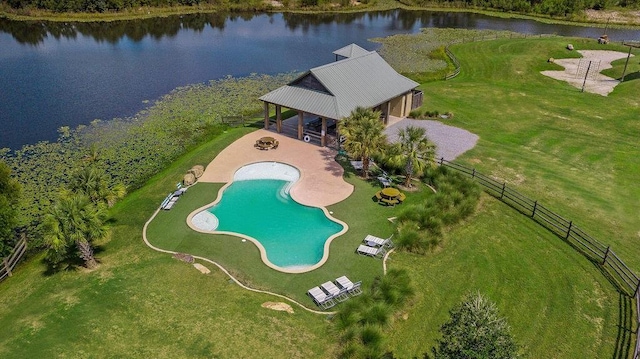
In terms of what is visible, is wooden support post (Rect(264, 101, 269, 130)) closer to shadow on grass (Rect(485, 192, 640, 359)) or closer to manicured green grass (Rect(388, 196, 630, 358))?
manicured green grass (Rect(388, 196, 630, 358))

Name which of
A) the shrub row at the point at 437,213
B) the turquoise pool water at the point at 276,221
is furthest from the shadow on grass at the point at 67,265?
the shrub row at the point at 437,213

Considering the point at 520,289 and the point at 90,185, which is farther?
the point at 90,185

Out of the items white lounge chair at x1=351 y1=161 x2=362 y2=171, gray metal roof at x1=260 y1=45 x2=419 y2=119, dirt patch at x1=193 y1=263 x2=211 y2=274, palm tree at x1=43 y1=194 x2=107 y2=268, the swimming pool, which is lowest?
dirt patch at x1=193 y1=263 x2=211 y2=274

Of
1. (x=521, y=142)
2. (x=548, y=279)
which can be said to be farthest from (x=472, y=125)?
(x=548, y=279)

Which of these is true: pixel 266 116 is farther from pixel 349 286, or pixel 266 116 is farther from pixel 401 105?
pixel 349 286

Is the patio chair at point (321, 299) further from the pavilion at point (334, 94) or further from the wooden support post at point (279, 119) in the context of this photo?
the wooden support post at point (279, 119)

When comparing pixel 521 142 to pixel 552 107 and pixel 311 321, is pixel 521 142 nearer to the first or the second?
pixel 552 107

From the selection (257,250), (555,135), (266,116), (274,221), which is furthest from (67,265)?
(555,135)

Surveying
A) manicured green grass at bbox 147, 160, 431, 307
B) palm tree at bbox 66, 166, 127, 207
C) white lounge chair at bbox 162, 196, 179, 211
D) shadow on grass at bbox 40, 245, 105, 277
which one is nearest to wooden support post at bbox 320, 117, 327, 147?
manicured green grass at bbox 147, 160, 431, 307
